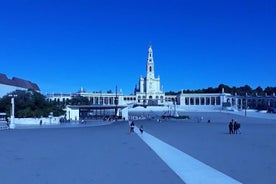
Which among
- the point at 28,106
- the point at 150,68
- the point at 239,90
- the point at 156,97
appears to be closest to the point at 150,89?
the point at 156,97

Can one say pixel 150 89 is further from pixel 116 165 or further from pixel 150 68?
pixel 116 165

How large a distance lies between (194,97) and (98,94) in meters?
33.1

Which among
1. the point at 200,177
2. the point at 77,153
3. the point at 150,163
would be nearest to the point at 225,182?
the point at 200,177

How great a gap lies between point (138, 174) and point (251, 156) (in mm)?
5683

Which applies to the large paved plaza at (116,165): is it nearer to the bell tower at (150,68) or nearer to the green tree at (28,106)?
the green tree at (28,106)

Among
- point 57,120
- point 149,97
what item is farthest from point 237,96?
point 57,120

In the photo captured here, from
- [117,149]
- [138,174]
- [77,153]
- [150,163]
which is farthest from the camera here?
[117,149]

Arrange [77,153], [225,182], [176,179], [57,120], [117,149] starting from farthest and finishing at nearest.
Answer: [57,120] < [117,149] < [77,153] < [176,179] < [225,182]

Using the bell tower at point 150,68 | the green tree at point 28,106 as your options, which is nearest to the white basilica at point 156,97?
the bell tower at point 150,68

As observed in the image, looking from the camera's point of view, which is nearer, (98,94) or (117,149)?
(117,149)

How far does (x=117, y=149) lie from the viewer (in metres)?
18.2

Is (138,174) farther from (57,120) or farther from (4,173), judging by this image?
(57,120)

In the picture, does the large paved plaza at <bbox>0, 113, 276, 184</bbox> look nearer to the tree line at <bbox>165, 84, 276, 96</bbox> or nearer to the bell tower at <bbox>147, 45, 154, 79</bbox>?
the bell tower at <bbox>147, 45, 154, 79</bbox>

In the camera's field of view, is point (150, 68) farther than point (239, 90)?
No
